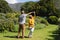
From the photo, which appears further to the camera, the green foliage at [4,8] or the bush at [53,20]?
the green foliage at [4,8]

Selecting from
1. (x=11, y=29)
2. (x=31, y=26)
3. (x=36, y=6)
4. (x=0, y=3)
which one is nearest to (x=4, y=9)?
(x=0, y=3)

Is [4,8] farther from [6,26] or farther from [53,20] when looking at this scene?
[6,26]

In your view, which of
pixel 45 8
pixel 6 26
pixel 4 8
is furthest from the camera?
pixel 4 8

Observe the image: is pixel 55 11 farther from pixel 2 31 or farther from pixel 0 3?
pixel 2 31

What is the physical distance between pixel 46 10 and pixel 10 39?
30.7 metres

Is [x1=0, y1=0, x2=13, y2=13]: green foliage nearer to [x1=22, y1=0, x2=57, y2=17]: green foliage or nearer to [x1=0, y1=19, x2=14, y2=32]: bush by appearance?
[x1=22, y1=0, x2=57, y2=17]: green foliage

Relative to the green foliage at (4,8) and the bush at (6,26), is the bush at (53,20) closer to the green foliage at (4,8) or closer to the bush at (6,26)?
the bush at (6,26)

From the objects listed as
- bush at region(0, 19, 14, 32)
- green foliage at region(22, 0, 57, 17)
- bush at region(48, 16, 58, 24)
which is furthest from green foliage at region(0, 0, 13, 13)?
bush at region(0, 19, 14, 32)

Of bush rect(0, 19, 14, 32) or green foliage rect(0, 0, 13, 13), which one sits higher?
bush rect(0, 19, 14, 32)

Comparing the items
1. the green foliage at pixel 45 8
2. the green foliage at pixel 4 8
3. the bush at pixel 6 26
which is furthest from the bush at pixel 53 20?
the green foliage at pixel 4 8

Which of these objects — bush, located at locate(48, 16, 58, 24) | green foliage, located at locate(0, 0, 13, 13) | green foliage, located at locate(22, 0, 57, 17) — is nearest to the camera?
bush, located at locate(48, 16, 58, 24)

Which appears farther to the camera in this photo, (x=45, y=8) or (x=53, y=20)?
(x=45, y=8)

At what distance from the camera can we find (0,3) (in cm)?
5275

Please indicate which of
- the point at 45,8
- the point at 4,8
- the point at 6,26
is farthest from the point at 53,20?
the point at 4,8
